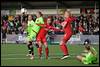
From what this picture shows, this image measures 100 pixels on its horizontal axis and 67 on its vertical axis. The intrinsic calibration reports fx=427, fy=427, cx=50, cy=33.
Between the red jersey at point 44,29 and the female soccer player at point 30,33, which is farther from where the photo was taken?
the female soccer player at point 30,33

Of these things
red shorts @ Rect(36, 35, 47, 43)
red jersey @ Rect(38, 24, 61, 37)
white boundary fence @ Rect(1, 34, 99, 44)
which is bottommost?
white boundary fence @ Rect(1, 34, 99, 44)

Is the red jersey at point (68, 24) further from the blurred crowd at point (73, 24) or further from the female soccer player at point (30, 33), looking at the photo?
the blurred crowd at point (73, 24)

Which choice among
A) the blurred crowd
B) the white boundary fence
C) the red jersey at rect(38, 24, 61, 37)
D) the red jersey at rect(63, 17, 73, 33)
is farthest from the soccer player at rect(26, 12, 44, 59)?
the blurred crowd

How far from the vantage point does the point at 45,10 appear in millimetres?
42719

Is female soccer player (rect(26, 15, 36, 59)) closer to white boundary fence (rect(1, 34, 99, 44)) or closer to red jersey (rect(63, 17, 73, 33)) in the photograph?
red jersey (rect(63, 17, 73, 33))

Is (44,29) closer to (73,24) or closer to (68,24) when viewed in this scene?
(68,24)

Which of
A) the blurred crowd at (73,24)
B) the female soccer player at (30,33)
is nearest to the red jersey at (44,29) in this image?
the female soccer player at (30,33)

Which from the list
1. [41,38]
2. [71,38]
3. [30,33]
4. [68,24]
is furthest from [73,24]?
[41,38]

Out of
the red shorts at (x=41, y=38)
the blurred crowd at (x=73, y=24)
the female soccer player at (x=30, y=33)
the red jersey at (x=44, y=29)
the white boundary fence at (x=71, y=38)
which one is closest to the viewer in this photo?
the red jersey at (x=44, y=29)

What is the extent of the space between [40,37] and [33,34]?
1.31 metres

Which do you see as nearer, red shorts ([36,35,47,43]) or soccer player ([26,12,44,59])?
red shorts ([36,35,47,43])

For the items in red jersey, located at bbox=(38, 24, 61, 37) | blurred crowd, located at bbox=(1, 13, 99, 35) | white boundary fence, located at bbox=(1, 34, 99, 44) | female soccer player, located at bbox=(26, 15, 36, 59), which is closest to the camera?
red jersey, located at bbox=(38, 24, 61, 37)

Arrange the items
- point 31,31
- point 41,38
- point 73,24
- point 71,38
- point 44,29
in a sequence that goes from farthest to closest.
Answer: point 73,24 < point 71,38 < point 31,31 < point 44,29 < point 41,38

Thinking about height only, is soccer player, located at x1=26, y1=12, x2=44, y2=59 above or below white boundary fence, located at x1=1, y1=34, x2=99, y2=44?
above
